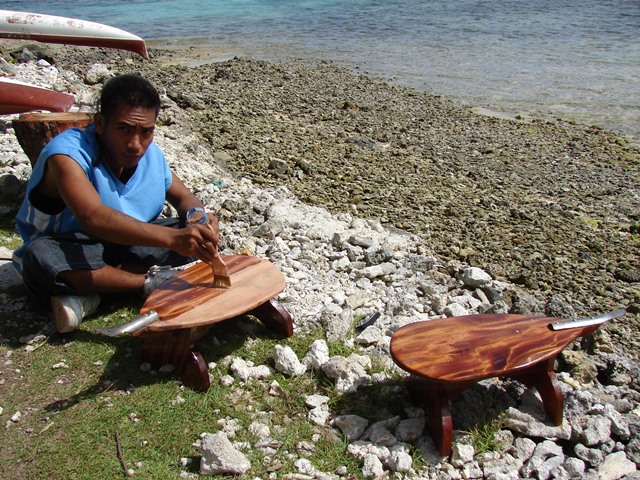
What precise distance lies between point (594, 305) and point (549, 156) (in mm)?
3807

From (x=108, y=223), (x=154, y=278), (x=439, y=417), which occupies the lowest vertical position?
(x=439, y=417)

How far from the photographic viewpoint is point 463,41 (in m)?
16.3

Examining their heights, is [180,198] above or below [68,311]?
above

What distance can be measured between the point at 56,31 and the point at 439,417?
32.5 ft

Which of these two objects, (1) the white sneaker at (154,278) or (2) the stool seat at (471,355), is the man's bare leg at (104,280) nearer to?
(1) the white sneaker at (154,278)

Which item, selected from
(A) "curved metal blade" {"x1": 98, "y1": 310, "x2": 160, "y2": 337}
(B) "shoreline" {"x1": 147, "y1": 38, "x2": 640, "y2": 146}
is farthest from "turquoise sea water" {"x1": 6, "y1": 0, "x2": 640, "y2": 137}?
(A) "curved metal blade" {"x1": 98, "y1": 310, "x2": 160, "y2": 337}

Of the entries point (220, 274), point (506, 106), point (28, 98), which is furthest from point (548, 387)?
point (506, 106)

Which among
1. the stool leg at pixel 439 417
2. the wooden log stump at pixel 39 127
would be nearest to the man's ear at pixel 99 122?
the wooden log stump at pixel 39 127

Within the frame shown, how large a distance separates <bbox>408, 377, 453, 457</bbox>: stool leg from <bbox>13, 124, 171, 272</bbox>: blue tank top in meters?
2.06

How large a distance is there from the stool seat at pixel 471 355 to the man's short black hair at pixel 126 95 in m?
1.84

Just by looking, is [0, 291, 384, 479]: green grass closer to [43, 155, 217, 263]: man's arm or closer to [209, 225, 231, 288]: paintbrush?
[209, 225, 231, 288]: paintbrush

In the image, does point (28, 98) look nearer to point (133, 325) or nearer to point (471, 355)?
point (133, 325)

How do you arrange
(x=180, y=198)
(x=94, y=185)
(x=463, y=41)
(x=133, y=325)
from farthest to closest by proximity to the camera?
(x=463, y=41)
(x=180, y=198)
(x=94, y=185)
(x=133, y=325)

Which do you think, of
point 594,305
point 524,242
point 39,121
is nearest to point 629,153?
point 524,242
